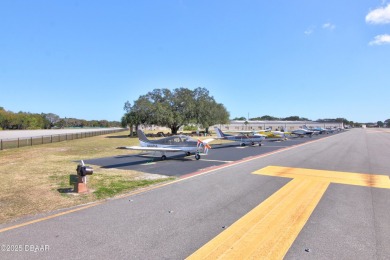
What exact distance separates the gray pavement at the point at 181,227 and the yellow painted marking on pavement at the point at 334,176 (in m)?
1.89

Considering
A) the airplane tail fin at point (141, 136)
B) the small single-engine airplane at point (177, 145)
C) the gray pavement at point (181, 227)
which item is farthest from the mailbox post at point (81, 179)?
the airplane tail fin at point (141, 136)

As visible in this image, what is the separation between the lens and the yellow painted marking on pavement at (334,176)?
11.5 metres

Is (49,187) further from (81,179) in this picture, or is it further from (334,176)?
(334,176)

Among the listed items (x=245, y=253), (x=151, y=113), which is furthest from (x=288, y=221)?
(x=151, y=113)

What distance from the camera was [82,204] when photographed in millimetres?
7961

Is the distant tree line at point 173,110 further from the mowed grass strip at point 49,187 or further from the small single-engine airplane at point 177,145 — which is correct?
the mowed grass strip at point 49,187

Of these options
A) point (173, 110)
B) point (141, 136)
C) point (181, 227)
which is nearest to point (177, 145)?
point (141, 136)

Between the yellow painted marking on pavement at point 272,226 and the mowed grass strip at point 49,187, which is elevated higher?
the mowed grass strip at point 49,187

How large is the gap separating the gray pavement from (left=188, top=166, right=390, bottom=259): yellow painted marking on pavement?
0.21m

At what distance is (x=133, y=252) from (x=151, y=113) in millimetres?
53600

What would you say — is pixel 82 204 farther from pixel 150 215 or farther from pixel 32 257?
pixel 32 257

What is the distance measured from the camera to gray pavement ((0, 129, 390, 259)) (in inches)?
194

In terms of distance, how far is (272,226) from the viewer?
6.31 meters

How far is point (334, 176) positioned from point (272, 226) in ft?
27.4
